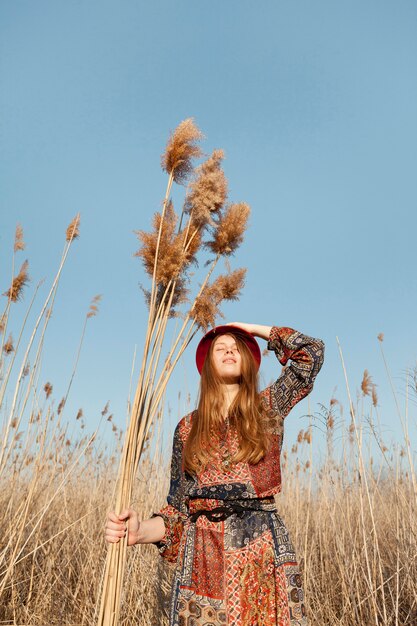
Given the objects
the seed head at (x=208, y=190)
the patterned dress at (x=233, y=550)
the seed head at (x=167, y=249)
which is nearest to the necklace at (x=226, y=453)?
the patterned dress at (x=233, y=550)

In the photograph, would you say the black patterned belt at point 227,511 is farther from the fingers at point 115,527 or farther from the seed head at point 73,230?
the seed head at point 73,230

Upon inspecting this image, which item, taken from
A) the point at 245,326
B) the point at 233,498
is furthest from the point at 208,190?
the point at 233,498

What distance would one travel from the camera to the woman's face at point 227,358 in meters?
2.01

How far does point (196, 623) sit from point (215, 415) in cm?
65

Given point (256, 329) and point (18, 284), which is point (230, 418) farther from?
point (18, 284)

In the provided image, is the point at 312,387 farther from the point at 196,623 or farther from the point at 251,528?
the point at 196,623

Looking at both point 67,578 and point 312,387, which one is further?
point 67,578

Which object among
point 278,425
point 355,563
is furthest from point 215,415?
point 355,563

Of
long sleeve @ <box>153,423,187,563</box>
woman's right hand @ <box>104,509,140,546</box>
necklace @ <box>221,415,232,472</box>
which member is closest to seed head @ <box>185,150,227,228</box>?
necklace @ <box>221,415,232,472</box>

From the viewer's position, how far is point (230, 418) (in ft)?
6.30

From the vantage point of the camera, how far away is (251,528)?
1.66 m

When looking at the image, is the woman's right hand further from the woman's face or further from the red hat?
the red hat

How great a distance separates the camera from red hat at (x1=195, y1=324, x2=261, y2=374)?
82.2 inches

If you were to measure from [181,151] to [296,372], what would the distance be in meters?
0.91
